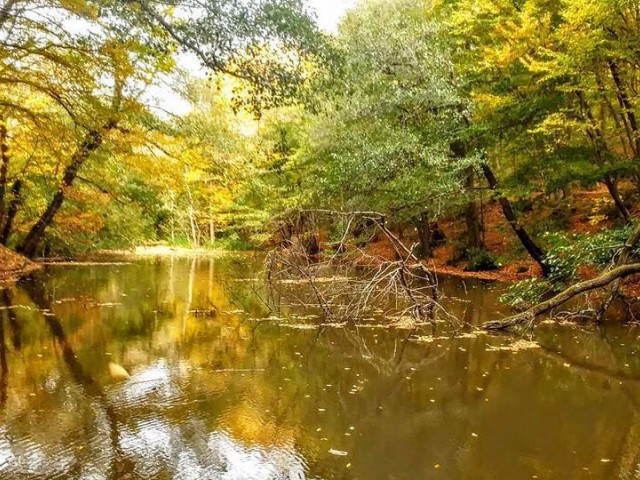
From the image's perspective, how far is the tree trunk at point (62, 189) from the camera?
47.9 feet

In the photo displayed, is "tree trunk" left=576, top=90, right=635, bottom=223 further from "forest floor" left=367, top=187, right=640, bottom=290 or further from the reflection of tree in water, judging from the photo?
the reflection of tree in water

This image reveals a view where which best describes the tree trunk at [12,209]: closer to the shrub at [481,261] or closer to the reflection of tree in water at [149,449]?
the reflection of tree in water at [149,449]

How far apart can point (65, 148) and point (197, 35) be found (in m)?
8.39

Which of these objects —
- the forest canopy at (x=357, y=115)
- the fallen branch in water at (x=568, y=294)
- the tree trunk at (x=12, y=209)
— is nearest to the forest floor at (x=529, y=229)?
the forest canopy at (x=357, y=115)

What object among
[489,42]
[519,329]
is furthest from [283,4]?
[489,42]

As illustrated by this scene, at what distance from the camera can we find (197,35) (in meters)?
7.27

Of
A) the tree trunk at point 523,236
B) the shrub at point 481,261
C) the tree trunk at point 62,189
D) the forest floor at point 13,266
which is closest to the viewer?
the tree trunk at point 62,189

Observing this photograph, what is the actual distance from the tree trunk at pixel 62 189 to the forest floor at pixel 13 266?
4.67 ft

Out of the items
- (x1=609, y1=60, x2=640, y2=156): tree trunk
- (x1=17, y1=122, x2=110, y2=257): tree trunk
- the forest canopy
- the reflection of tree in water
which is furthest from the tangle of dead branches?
(x1=17, y1=122, x2=110, y2=257): tree trunk

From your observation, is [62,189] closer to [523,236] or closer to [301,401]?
[523,236]

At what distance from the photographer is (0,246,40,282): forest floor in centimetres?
1551

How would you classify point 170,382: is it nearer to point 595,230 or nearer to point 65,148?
point 65,148

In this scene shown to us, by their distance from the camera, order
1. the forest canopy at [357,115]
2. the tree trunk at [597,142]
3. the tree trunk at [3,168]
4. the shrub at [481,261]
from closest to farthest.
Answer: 1. the forest canopy at [357,115]
2. the tree trunk at [597,142]
3. the tree trunk at [3,168]
4. the shrub at [481,261]

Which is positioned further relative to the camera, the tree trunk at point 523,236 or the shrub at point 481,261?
the shrub at point 481,261
